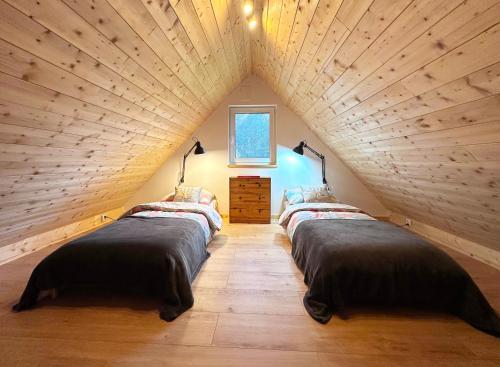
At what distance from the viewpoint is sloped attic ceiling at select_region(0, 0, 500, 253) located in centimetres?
116

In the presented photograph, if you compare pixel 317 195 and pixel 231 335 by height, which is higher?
pixel 317 195

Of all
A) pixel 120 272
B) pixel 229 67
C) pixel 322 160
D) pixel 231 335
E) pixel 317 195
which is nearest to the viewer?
pixel 231 335

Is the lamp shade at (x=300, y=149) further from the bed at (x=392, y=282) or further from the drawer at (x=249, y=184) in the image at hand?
the bed at (x=392, y=282)

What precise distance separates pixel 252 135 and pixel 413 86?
3168 millimetres

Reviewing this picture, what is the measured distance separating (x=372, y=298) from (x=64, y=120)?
7.83ft

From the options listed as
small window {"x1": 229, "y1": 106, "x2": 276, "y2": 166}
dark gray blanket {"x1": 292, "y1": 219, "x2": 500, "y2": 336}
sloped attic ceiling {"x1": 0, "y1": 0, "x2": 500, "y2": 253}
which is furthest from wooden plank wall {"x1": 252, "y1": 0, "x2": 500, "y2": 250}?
small window {"x1": 229, "y1": 106, "x2": 276, "y2": 166}

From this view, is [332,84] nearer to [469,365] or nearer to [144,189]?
[469,365]

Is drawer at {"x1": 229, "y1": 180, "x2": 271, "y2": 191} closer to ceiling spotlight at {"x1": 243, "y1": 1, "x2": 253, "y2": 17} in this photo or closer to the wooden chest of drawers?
the wooden chest of drawers

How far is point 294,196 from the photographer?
3.90m

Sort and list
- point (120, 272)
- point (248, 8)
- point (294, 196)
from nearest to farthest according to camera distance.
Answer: point (120, 272) < point (248, 8) < point (294, 196)

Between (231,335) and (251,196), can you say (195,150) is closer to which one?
(251,196)

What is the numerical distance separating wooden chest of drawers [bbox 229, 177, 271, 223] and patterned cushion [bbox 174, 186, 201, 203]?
1.76 feet

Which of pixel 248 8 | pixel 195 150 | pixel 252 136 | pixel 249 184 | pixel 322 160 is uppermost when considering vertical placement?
pixel 248 8

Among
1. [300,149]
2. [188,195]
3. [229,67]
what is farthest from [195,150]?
[300,149]
